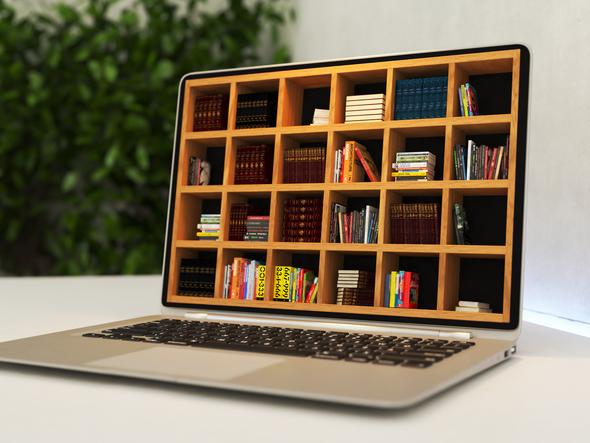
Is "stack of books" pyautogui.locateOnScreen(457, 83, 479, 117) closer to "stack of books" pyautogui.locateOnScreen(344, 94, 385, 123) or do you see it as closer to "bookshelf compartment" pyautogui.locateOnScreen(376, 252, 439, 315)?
"stack of books" pyautogui.locateOnScreen(344, 94, 385, 123)

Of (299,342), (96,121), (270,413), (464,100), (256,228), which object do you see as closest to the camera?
(270,413)

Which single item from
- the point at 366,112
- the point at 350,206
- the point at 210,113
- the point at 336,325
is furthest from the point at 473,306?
the point at 210,113

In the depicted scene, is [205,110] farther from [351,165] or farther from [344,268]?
[344,268]

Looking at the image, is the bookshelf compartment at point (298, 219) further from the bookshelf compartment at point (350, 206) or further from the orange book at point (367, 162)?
the orange book at point (367, 162)

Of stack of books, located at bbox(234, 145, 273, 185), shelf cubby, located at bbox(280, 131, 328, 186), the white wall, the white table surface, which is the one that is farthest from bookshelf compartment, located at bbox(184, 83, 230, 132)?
the white table surface

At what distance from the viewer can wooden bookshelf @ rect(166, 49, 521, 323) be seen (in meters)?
1.63

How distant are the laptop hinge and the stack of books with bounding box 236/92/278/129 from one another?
0.58 m

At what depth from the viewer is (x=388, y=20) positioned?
3385 mm

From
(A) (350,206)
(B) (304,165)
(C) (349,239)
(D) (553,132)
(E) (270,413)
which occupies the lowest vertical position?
(E) (270,413)

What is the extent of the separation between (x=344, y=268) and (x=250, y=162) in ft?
1.38

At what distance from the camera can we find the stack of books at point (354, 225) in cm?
183

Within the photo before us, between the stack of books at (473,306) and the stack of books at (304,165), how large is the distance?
51cm

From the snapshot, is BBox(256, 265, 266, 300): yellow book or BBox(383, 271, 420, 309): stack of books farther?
BBox(256, 265, 266, 300): yellow book

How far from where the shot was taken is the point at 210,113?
6.73ft
